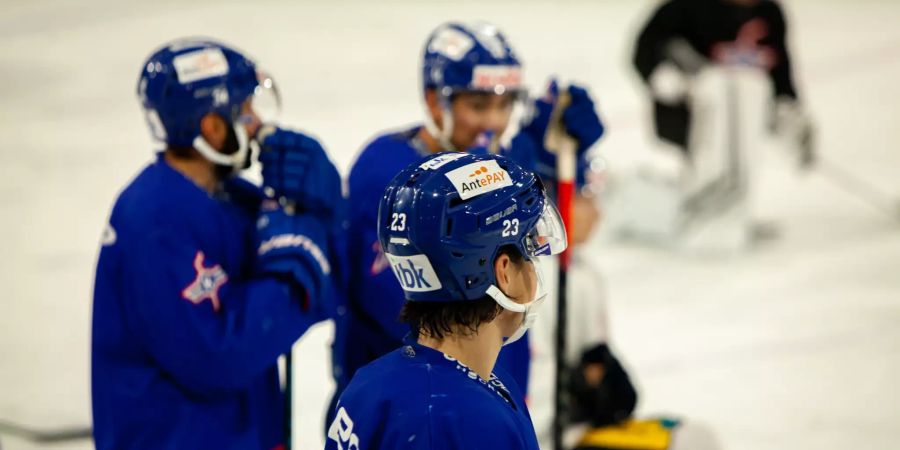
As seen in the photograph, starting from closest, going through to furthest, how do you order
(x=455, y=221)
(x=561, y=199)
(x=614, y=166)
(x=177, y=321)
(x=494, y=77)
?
(x=455, y=221)
(x=177, y=321)
(x=494, y=77)
(x=561, y=199)
(x=614, y=166)

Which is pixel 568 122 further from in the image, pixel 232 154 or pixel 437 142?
pixel 232 154

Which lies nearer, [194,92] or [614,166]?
[194,92]

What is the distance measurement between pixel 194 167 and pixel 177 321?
38 centimetres

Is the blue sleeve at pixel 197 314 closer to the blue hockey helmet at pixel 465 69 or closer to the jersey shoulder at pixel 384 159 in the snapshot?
the jersey shoulder at pixel 384 159

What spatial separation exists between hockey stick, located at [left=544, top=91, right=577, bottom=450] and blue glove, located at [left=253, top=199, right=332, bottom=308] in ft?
2.77

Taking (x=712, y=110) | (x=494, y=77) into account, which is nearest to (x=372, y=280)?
(x=494, y=77)

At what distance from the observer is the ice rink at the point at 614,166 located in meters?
4.55

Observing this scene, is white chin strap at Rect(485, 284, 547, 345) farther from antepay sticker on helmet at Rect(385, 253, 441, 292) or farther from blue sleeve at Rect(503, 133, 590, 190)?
blue sleeve at Rect(503, 133, 590, 190)

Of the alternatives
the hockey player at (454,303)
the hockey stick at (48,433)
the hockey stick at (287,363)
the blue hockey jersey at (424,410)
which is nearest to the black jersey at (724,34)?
the hockey stick at (48,433)

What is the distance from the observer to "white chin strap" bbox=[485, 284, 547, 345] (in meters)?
1.86

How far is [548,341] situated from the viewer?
4145 mm

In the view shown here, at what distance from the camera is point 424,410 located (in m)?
1.69

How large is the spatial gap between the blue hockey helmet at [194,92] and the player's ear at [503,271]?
35.4 inches

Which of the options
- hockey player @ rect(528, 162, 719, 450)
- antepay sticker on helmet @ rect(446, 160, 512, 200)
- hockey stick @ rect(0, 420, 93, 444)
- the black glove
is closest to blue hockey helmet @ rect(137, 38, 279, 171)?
antepay sticker on helmet @ rect(446, 160, 512, 200)
